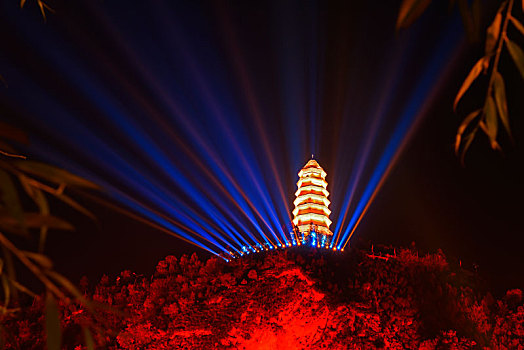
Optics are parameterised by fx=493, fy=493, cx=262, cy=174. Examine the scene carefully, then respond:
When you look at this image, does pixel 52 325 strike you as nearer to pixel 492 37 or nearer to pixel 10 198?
pixel 10 198

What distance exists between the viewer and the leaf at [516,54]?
187 centimetres

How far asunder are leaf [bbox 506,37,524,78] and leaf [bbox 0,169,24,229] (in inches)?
77.4

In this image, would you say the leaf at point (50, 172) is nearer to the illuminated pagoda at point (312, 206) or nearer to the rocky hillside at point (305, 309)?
the rocky hillside at point (305, 309)

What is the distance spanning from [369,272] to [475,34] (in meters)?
17.2

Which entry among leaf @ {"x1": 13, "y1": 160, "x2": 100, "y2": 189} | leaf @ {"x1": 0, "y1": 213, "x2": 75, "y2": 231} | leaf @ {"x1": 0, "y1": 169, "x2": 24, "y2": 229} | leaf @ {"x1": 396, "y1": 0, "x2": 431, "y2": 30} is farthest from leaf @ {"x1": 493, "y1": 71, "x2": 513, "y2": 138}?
leaf @ {"x1": 0, "y1": 169, "x2": 24, "y2": 229}

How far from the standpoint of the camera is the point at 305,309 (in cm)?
1677

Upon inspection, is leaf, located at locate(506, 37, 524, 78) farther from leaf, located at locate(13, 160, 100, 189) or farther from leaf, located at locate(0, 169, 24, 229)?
leaf, located at locate(0, 169, 24, 229)

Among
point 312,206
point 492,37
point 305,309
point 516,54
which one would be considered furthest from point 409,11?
point 312,206

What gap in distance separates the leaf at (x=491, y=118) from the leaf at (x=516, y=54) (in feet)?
0.51

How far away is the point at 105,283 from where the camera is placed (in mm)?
20188

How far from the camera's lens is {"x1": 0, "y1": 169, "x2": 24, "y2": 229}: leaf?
1870 millimetres

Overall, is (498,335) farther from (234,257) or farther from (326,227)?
(326,227)

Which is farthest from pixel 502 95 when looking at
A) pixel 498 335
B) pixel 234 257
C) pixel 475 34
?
pixel 234 257

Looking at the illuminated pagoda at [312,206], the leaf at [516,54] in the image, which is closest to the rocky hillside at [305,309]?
the illuminated pagoda at [312,206]
